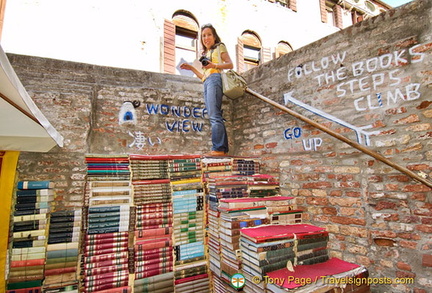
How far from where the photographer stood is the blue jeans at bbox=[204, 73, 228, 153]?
3.45 meters

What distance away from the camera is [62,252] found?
249 centimetres

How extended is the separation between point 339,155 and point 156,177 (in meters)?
2.23

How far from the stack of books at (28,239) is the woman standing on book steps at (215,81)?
85.4 inches

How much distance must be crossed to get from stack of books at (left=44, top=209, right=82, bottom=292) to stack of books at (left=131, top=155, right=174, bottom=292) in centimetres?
64

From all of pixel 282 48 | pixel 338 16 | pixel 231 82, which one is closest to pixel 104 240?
pixel 231 82

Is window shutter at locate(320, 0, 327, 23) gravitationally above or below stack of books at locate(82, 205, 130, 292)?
above

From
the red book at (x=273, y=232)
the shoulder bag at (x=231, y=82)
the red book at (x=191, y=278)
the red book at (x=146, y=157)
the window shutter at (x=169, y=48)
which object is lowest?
the red book at (x=191, y=278)

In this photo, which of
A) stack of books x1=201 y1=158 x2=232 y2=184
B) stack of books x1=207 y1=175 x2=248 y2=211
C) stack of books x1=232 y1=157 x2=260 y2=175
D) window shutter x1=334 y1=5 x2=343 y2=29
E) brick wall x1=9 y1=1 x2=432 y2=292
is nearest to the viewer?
brick wall x1=9 y1=1 x2=432 y2=292

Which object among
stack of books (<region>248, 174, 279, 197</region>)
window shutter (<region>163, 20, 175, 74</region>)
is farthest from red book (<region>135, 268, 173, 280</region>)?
window shutter (<region>163, 20, 175, 74</region>)

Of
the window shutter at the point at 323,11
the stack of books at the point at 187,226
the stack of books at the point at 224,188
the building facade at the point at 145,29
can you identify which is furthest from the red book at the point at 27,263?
the window shutter at the point at 323,11

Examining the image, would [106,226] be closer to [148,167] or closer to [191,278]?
[148,167]

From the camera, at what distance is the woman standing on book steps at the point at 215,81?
11.3 feet

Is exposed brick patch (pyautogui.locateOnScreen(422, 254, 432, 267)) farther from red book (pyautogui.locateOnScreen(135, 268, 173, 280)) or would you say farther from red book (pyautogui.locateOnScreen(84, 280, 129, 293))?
red book (pyautogui.locateOnScreen(84, 280, 129, 293))

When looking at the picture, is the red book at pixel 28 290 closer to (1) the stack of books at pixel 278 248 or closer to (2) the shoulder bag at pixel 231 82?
(1) the stack of books at pixel 278 248
